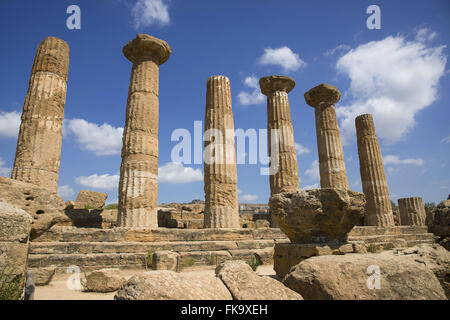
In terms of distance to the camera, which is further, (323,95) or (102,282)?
(323,95)

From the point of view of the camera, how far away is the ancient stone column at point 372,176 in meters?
15.4

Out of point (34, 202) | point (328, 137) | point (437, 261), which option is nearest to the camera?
point (437, 261)

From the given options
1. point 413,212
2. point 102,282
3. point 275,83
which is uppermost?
point 275,83

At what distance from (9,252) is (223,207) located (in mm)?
7351

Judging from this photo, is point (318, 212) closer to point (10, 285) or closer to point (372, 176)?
point (10, 285)

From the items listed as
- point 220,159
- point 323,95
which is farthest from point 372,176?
point 220,159

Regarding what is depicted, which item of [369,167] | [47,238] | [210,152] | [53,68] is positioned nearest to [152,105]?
[210,152]

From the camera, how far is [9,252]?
3.51 m

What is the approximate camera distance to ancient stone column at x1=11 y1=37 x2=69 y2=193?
866cm

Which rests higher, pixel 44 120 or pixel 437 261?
pixel 44 120

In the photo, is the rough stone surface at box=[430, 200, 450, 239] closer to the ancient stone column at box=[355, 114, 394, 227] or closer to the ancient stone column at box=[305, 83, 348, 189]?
the ancient stone column at box=[305, 83, 348, 189]

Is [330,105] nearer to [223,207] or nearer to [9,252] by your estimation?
[223,207]

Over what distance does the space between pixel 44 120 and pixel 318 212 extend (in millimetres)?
8965

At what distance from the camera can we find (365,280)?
2963 millimetres
